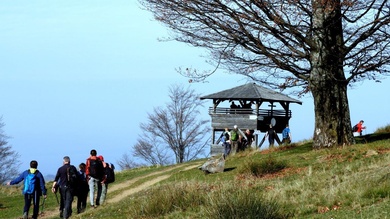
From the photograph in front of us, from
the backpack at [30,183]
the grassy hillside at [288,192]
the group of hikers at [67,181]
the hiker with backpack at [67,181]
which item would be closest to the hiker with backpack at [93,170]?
the group of hikers at [67,181]

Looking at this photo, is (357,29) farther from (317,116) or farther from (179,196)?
(179,196)

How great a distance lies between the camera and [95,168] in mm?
19016

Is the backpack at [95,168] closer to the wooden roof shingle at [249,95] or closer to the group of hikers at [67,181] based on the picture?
the group of hikers at [67,181]

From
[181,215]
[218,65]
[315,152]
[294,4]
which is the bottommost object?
[181,215]

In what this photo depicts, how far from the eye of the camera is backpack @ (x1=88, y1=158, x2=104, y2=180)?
19016mm

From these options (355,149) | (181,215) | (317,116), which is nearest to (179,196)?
(181,215)

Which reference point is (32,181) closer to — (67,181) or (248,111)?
(67,181)

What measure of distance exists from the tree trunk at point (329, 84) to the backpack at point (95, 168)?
9.00 metres

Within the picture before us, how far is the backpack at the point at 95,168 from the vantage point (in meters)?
19.0

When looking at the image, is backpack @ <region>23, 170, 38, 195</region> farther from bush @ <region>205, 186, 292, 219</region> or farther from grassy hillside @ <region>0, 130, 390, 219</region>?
bush @ <region>205, 186, 292, 219</region>

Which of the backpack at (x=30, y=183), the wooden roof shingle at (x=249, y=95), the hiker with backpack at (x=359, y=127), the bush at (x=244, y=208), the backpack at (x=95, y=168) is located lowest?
the bush at (x=244, y=208)

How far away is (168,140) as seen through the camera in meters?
57.3

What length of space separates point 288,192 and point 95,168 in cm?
642

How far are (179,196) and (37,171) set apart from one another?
4.89m
